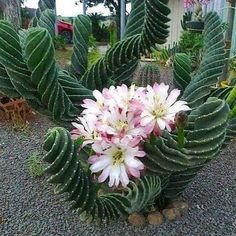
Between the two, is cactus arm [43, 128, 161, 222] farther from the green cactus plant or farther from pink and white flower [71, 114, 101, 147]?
the green cactus plant

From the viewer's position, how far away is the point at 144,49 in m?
1.75

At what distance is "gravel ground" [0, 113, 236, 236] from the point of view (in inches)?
73.9

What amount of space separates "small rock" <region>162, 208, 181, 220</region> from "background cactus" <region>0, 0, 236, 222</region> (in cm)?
6

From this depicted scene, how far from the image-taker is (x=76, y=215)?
2.00 meters

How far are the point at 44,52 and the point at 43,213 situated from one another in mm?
974

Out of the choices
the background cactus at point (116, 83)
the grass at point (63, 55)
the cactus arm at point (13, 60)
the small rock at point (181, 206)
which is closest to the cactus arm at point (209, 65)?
the background cactus at point (116, 83)

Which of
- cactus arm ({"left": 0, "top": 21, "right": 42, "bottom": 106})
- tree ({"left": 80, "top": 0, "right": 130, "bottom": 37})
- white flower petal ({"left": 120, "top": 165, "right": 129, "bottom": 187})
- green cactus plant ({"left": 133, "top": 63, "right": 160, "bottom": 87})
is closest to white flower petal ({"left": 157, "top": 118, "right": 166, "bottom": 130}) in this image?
white flower petal ({"left": 120, "top": 165, "right": 129, "bottom": 187})

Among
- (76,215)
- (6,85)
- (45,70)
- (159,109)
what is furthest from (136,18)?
(76,215)

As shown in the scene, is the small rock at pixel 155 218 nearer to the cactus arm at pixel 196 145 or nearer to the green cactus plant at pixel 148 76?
the cactus arm at pixel 196 145

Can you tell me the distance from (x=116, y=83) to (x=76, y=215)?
70 centimetres

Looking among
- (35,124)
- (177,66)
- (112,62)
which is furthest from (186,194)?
(35,124)

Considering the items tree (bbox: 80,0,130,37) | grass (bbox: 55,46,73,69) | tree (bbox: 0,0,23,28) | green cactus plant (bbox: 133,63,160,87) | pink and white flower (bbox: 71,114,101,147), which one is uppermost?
pink and white flower (bbox: 71,114,101,147)

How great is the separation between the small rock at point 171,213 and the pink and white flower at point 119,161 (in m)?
1.07

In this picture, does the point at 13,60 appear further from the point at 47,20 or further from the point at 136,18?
the point at 136,18
